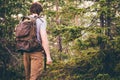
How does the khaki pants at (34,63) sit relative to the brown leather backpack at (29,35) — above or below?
below

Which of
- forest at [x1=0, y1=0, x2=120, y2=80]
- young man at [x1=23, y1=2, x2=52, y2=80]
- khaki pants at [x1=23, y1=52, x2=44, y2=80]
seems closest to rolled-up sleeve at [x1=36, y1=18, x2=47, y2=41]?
young man at [x1=23, y1=2, x2=52, y2=80]

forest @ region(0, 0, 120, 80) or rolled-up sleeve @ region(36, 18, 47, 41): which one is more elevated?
rolled-up sleeve @ region(36, 18, 47, 41)

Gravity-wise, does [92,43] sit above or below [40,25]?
below

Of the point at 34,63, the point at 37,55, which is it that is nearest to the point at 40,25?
the point at 37,55

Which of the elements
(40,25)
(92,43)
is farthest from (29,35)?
(92,43)

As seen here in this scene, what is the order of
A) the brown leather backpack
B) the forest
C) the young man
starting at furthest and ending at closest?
the forest → the brown leather backpack → the young man

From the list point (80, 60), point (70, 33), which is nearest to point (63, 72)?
point (80, 60)

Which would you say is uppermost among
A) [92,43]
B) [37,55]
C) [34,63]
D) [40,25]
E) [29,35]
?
[40,25]

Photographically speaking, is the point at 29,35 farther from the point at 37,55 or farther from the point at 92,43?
the point at 92,43

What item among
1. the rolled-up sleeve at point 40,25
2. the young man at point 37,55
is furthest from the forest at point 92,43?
the rolled-up sleeve at point 40,25

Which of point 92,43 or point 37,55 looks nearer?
point 37,55

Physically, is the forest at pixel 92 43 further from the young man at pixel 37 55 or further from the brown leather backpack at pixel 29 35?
the brown leather backpack at pixel 29 35

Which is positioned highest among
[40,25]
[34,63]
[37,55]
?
[40,25]

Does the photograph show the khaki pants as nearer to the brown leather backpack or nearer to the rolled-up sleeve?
the brown leather backpack
